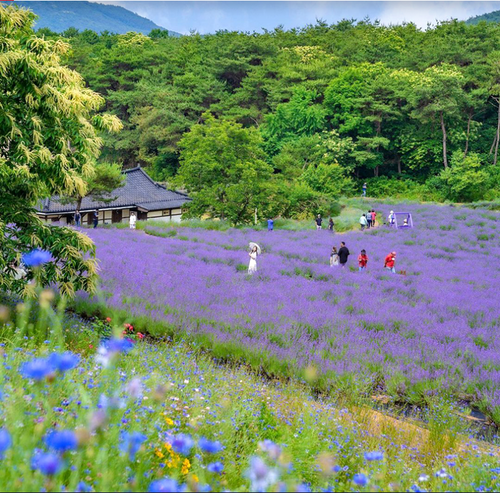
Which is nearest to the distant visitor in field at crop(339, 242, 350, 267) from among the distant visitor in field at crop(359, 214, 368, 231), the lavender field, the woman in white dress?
the lavender field

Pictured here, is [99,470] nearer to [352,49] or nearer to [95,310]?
[95,310]

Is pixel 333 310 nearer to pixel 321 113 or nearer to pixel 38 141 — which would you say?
pixel 38 141

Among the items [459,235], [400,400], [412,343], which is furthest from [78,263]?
[459,235]

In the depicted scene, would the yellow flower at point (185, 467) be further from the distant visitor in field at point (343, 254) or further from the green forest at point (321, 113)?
the green forest at point (321, 113)

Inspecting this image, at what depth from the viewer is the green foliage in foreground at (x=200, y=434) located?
2.45 meters

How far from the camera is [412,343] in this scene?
8.65m

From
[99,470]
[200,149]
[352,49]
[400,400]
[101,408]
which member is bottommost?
[400,400]

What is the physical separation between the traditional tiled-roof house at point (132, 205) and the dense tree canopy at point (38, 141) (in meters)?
27.0

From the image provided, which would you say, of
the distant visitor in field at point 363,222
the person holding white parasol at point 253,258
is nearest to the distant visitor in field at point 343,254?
the person holding white parasol at point 253,258

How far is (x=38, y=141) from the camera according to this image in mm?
6926

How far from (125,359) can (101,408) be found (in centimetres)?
298

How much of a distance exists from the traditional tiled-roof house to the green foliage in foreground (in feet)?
97.2

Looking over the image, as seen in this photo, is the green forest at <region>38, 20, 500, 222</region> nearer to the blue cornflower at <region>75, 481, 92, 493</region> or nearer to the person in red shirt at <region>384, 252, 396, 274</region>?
the person in red shirt at <region>384, 252, 396, 274</region>

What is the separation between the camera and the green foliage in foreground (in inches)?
96.6
